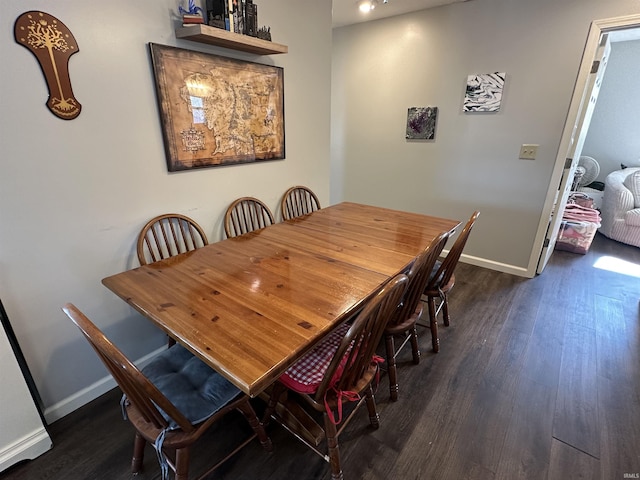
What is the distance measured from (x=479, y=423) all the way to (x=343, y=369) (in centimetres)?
89

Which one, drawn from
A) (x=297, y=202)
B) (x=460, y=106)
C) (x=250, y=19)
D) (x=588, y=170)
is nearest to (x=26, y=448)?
(x=297, y=202)

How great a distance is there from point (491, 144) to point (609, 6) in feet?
3.65

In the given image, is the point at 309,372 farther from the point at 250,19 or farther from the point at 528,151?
the point at 528,151

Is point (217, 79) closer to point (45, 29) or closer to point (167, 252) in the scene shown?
point (45, 29)

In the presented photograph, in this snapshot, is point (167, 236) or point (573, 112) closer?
point (167, 236)

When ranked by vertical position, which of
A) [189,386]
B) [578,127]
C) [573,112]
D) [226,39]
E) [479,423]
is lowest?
[479,423]

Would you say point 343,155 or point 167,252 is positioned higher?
point 343,155

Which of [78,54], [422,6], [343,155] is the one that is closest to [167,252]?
[78,54]

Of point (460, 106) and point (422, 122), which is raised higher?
point (460, 106)

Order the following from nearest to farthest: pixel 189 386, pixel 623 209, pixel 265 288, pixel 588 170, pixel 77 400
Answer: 1. pixel 189 386
2. pixel 265 288
3. pixel 77 400
4. pixel 623 209
5. pixel 588 170

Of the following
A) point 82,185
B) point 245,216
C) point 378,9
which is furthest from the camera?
point 378,9

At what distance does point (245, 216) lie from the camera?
6.98 feet

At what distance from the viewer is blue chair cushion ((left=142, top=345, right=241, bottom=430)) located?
102 cm

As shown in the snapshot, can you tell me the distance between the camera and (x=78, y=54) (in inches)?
50.6
